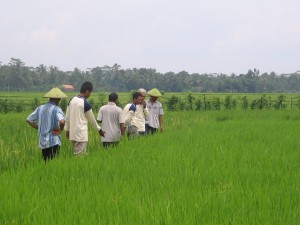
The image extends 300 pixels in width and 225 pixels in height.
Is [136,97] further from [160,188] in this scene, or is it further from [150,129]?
[160,188]

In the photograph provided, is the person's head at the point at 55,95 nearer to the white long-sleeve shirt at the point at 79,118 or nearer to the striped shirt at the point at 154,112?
the white long-sleeve shirt at the point at 79,118

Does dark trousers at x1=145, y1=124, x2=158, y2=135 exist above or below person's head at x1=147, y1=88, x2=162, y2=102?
below

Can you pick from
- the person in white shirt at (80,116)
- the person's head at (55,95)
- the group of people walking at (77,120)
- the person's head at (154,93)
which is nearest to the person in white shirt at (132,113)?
the group of people walking at (77,120)

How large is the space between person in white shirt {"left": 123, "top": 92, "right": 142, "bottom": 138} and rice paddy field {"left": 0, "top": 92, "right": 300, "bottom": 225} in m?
1.18

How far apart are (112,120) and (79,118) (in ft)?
2.53

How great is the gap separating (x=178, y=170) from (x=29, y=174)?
62.2 inches

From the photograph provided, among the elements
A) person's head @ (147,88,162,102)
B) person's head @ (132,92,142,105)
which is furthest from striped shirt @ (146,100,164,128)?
person's head @ (132,92,142,105)

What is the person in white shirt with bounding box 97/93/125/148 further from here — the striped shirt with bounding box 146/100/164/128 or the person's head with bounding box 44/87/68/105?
the striped shirt with bounding box 146/100/164/128

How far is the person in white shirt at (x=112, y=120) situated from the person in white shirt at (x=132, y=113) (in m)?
0.58

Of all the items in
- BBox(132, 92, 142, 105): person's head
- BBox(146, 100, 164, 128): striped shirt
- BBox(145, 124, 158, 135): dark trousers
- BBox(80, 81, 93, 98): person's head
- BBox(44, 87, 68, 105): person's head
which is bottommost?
BBox(145, 124, 158, 135): dark trousers

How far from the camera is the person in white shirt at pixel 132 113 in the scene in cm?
648

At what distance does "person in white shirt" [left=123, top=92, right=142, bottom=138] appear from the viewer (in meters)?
6.48

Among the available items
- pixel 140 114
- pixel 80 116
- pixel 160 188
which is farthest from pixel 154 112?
pixel 160 188

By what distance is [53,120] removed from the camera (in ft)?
15.8
